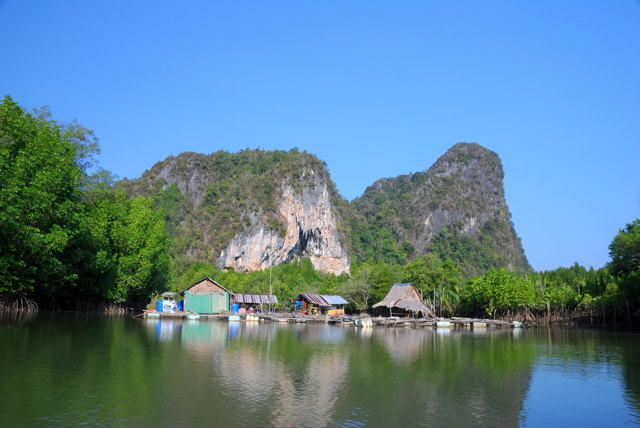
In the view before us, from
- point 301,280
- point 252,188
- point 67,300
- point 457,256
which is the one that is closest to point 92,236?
point 67,300

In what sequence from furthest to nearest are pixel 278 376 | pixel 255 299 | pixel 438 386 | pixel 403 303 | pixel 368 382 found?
pixel 255 299
pixel 403 303
pixel 278 376
pixel 368 382
pixel 438 386

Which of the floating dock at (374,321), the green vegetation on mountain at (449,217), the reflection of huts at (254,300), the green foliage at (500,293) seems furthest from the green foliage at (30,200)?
the green vegetation on mountain at (449,217)

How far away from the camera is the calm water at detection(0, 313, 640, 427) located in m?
9.03

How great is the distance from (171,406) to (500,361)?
12798 mm

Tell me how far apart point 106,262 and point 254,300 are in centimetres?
2199

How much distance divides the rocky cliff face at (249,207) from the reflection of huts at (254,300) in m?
27.3

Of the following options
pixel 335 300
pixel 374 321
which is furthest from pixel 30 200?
pixel 335 300

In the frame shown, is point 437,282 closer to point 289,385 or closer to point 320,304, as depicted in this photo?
point 320,304

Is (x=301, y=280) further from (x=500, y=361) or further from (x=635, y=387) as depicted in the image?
(x=635, y=387)

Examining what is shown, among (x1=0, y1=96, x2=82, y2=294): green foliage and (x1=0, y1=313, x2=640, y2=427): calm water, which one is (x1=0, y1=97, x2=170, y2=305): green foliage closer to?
(x1=0, y1=96, x2=82, y2=294): green foliage

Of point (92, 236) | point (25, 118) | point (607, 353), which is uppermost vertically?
point (25, 118)

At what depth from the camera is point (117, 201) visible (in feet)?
128

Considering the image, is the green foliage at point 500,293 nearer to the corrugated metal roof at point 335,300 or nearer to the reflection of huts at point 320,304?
the corrugated metal roof at point 335,300

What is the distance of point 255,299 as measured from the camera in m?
52.9
